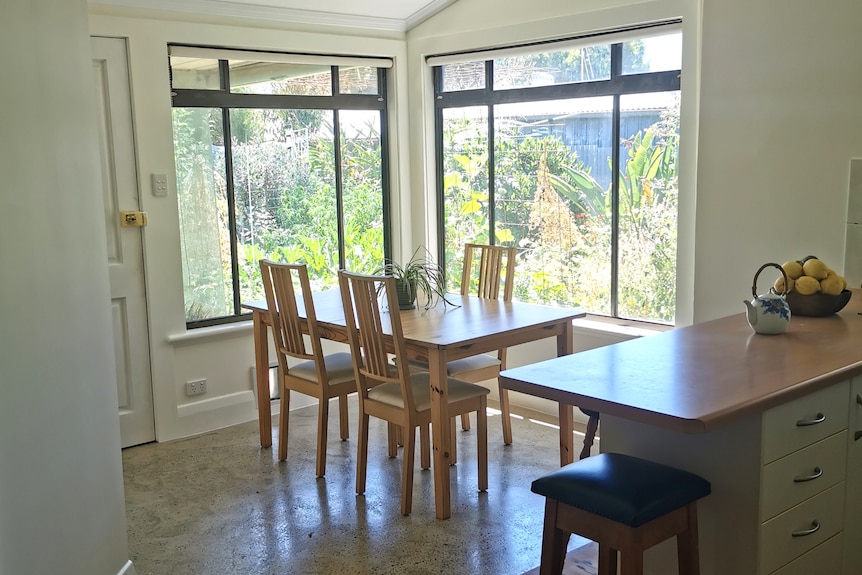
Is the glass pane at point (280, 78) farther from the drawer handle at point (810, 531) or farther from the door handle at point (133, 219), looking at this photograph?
the drawer handle at point (810, 531)

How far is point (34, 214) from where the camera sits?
231 cm

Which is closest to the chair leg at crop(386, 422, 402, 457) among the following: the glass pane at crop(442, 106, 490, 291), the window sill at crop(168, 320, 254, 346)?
the window sill at crop(168, 320, 254, 346)

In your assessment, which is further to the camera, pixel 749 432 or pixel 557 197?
pixel 557 197

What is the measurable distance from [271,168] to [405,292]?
1.46 meters

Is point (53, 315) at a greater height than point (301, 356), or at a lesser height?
greater

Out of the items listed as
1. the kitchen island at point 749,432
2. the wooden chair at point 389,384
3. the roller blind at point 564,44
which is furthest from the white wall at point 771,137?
the wooden chair at point 389,384

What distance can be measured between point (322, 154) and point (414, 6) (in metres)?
1.06

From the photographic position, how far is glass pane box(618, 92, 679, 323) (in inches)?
169

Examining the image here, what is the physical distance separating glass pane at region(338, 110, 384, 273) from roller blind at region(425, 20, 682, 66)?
0.59 meters

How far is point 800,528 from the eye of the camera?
2.27 meters

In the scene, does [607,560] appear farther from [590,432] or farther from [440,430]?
[440,430]

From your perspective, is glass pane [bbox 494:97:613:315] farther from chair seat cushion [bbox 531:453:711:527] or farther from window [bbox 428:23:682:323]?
chair seat cushion [bbox 531:453:711:527]

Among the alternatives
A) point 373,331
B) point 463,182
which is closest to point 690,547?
point 373,331

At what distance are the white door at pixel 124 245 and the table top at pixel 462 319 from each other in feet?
2.10
